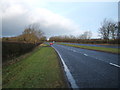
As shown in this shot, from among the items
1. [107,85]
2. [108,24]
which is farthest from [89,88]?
[108,24]

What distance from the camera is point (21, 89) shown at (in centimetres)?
476

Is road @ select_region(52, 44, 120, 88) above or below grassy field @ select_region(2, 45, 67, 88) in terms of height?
above

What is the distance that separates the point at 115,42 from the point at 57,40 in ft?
357

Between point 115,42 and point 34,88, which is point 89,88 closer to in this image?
point 34,88

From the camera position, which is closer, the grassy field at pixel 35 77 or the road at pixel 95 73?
the road at pixel 95 73

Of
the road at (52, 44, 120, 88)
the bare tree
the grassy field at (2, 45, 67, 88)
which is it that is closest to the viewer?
the road at (52, 44, 120, 88)

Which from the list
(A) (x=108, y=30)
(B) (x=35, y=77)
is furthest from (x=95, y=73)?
(A) (x=108, y=30)

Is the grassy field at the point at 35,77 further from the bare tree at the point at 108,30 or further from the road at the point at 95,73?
the bare tree at the point at 108,30

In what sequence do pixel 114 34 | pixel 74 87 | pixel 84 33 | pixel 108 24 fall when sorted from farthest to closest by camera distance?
1. pixel 84 33
2. pixel 108 24
3. pixel 114 34
4. pixel 74 87

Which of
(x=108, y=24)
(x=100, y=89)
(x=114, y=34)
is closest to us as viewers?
(x=100, y=89)

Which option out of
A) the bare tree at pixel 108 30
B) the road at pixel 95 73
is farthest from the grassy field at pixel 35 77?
the bare tree at pixel 108 30

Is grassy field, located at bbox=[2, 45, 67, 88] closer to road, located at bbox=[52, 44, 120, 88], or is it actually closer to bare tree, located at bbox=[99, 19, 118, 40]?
road, located at bbox=[52, 44, 120, 88]

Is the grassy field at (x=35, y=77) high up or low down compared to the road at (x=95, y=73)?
down

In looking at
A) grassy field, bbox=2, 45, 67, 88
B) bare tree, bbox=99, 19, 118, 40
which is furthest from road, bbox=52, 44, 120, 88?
bare tree, bbox=99, 19, 118, 40
